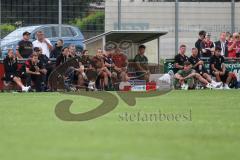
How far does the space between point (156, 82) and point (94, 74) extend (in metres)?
1.87

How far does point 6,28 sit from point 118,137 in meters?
14.9

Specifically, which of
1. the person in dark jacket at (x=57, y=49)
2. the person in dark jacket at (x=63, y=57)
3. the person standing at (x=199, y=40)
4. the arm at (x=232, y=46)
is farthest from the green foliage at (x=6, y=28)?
the arm at (x=232, y=46)

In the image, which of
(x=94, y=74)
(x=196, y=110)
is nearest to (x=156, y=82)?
(x=94, y=74)

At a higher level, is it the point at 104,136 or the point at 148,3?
the point at 148,3

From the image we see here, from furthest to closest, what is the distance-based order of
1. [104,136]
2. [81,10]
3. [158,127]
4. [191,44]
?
1. [191,44]
2. [81,10]
3. [158,127]
4. [104,136]

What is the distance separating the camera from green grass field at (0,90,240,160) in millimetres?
5641

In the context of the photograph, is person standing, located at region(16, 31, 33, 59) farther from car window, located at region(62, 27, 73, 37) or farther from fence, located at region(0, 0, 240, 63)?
car window, located at region(62, 27, 73, 37)

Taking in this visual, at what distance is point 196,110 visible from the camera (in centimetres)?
1139

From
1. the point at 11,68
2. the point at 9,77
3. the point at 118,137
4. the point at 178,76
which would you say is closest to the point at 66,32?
the point at 11,68

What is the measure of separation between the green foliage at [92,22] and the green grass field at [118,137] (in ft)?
35.8

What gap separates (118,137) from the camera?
712cm

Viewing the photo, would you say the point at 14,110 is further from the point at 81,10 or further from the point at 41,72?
the point at 81,10

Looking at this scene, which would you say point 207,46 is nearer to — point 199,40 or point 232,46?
point 199,40

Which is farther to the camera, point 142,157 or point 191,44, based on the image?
point 191,44
